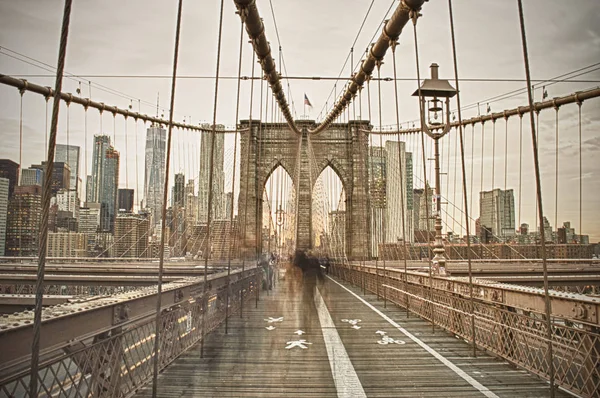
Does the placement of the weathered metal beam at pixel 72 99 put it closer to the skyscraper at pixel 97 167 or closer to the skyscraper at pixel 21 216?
the skyscraper at pixel 21 216

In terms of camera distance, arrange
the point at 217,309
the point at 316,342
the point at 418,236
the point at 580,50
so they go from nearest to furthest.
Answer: the point at 580,50, the point at 316,342, the point at 217,309, the point at 418,236

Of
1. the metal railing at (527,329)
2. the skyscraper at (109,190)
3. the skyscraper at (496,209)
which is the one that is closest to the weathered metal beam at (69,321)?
the metal railing at (527,329)

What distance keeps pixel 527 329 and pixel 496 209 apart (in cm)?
1604

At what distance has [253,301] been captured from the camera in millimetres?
11172

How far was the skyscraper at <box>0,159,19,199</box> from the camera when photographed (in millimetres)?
5233

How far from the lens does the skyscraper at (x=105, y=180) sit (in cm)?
2064

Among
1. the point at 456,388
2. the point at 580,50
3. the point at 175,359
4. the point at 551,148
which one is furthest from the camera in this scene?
the point at 551,148

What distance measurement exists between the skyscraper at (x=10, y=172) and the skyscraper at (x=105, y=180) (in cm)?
1374

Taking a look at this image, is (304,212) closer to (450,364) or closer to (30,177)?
(30,177)

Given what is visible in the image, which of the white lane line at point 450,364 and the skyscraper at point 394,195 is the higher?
the skyscraper at point 394,195

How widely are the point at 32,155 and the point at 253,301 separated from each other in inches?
251

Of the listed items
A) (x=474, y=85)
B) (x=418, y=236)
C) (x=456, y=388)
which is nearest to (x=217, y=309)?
(x=456, y=388)

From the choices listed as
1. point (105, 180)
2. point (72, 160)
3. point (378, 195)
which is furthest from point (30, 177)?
point (378, 195)

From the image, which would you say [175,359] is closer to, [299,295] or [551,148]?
[299,295]
